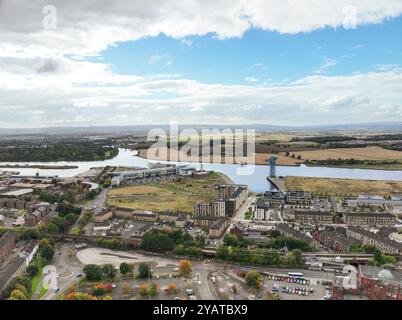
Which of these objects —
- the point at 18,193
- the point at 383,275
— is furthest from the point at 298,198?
the point at 18,193

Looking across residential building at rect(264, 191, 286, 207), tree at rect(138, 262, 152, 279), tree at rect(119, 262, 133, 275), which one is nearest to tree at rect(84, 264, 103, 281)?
tree at rect(119, 262, 133, 275)

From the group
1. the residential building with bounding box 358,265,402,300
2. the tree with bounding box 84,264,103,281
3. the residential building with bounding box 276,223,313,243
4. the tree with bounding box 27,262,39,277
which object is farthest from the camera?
the residential building with bounding box 276,223,313,243

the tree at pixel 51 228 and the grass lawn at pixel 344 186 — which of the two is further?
the grass lawn at pixel 344 186

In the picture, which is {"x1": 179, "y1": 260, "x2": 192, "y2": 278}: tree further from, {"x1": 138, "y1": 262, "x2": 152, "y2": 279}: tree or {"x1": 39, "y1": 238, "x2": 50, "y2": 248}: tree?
{"x1": 39, "y1": 238, "x2": 50, "y2": 248}: tree

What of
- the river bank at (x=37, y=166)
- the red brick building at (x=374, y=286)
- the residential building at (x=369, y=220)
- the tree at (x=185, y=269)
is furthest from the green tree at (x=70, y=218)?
the river bank at (x=37, y=166)

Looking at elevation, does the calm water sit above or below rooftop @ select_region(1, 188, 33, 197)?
below

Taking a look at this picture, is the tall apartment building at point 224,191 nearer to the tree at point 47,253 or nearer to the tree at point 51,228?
the tree at point 51,228
